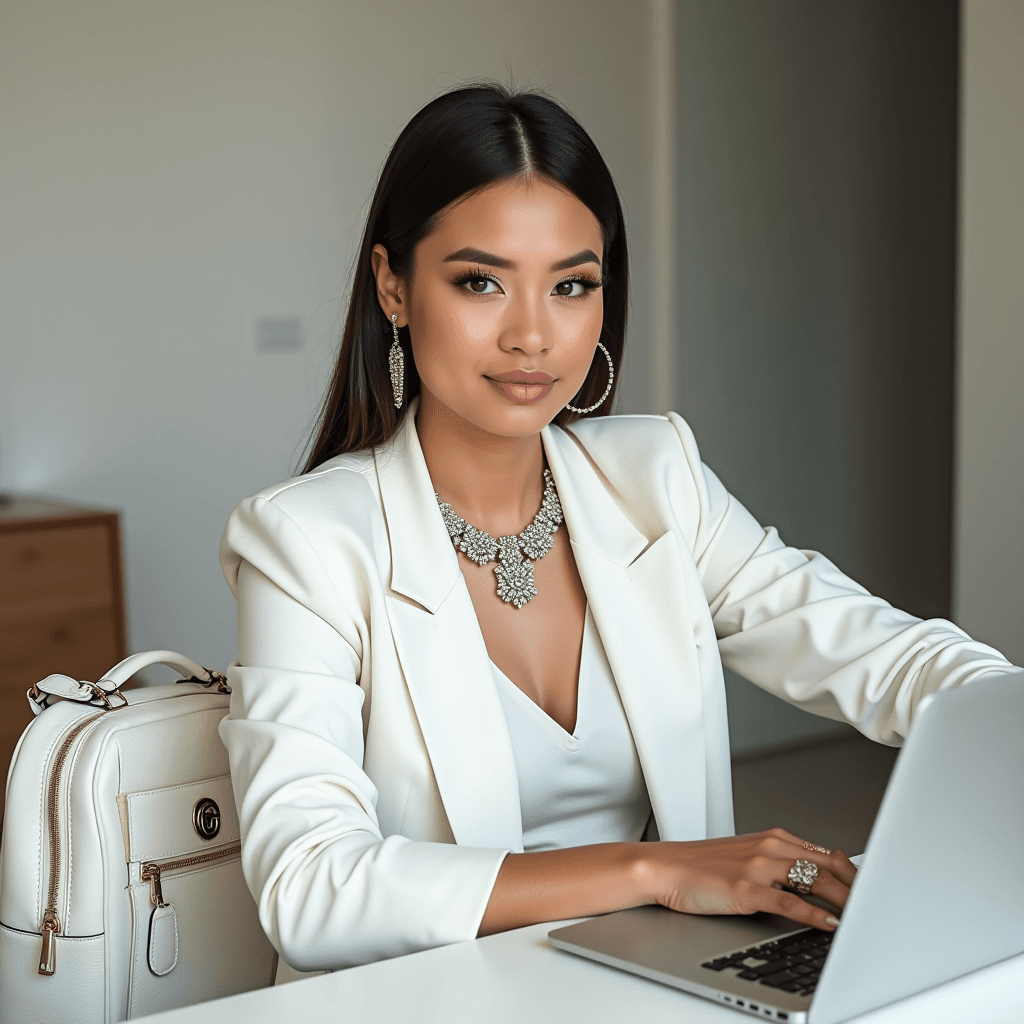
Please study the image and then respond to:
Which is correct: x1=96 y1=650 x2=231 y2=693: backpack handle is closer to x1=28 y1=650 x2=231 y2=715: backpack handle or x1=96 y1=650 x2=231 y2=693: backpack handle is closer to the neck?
x1=28 y1=650 x2=231 y2=715: backpack handle

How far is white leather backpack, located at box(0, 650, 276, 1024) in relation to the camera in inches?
52.2

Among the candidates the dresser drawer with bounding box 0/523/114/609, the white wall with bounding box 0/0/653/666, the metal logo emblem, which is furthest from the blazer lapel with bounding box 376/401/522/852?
the white wall with bounding box 0/0/653/666

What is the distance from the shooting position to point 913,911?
2.90 feet

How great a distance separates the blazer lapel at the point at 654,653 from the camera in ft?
5.31

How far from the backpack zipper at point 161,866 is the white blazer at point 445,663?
0.15m

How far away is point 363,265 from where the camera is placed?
1725mm

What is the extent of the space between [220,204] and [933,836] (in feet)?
12.4

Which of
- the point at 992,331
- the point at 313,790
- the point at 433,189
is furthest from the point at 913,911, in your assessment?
the point at 992,331

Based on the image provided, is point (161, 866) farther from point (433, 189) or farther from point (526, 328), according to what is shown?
point (433, 189)

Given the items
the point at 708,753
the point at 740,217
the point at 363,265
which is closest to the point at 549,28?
the point at 740,217

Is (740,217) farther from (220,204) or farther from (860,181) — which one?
(220,204)

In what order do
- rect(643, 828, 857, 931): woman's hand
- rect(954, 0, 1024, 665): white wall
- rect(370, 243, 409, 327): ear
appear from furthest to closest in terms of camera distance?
rect(954, 0, 1024, 665): white wall, rect(370, 243, 409, 327): ear, rect(643, 828, 857, 931): woman's hand

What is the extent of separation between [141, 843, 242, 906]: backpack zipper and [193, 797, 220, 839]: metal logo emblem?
0.02 metres

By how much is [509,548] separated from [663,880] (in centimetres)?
69
